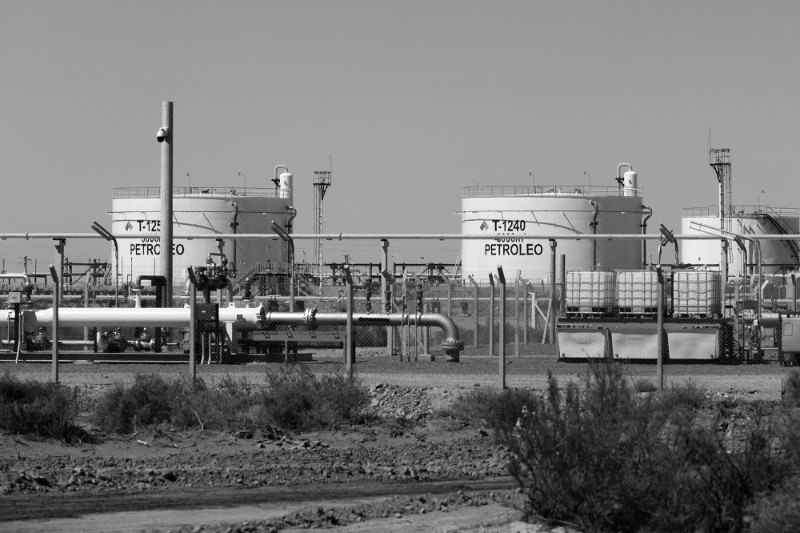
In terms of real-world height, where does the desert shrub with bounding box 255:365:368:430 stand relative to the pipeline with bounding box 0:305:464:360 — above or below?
below

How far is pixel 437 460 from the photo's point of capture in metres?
13.3

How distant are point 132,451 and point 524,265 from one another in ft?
95.0

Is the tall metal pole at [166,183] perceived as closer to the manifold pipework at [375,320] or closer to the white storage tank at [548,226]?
the manifold pipework at [375,320]

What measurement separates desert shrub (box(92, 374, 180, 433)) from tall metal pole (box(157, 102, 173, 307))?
11.7m

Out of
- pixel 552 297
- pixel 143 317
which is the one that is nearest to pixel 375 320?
pixel 552 297

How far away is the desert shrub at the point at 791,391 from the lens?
16172mm

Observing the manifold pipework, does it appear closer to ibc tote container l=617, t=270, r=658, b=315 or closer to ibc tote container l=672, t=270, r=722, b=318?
ibc tote container l=617, t=270, r=658, b=315

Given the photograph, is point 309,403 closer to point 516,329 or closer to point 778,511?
point 778,511

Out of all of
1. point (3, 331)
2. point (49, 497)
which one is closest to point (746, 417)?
point (49, 497)

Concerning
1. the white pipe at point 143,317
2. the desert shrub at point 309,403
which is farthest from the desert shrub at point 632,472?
the white pipe at point 143,317

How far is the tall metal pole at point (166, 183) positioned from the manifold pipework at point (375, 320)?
307cm

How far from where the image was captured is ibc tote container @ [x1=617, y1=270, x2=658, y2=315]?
25.3 metres

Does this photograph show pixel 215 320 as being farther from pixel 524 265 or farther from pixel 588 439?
pixel 524 265

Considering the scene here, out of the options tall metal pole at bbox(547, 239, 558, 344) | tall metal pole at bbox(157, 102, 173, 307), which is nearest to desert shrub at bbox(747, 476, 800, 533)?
tall metal pole at bbox(547, 239, 558, 344)
